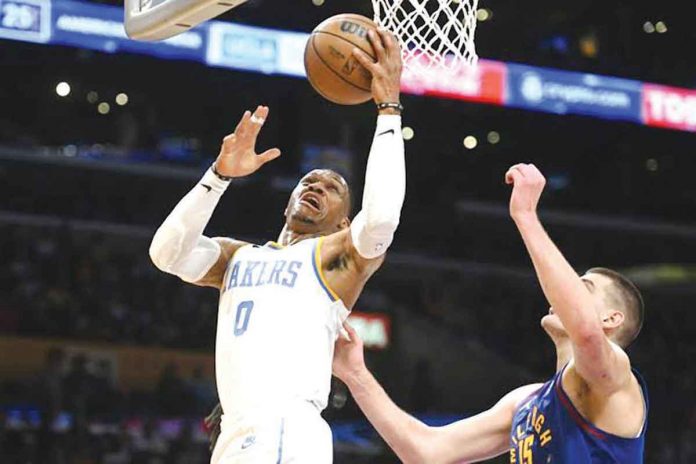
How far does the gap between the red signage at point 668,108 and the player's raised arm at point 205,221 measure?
394 inches

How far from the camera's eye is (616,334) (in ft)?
12.3

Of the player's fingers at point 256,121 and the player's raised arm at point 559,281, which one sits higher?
the player's fingers at point 256,121

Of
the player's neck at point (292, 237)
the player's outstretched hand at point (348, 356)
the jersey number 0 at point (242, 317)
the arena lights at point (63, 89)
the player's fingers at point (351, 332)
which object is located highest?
the arena lights at point (63, 89)

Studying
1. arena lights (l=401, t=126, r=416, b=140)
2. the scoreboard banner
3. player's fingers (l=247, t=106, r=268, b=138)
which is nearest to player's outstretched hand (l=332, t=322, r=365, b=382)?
player's fingers (l=247, t=106, r=268, b=138)

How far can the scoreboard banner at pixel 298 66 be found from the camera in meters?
10.9

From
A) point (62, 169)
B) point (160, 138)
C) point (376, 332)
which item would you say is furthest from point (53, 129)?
point (376, 332)

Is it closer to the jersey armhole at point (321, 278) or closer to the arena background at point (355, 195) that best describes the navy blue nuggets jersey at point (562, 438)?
the jersey armhole at point (321, 278)

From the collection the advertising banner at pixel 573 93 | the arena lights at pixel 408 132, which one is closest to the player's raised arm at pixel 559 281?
the advertising banner at pixel 573 93

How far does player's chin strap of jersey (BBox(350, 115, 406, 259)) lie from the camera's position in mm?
3562

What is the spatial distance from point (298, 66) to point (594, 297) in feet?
26.9

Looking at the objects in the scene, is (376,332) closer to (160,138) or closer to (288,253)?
(160,138)

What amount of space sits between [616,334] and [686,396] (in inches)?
462

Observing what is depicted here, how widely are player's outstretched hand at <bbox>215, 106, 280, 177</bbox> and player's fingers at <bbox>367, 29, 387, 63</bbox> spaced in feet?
1.42

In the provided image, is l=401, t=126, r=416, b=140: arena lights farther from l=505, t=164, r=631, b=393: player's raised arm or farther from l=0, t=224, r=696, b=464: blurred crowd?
l=505, t=164, r=631, b=393: player's raised arm
